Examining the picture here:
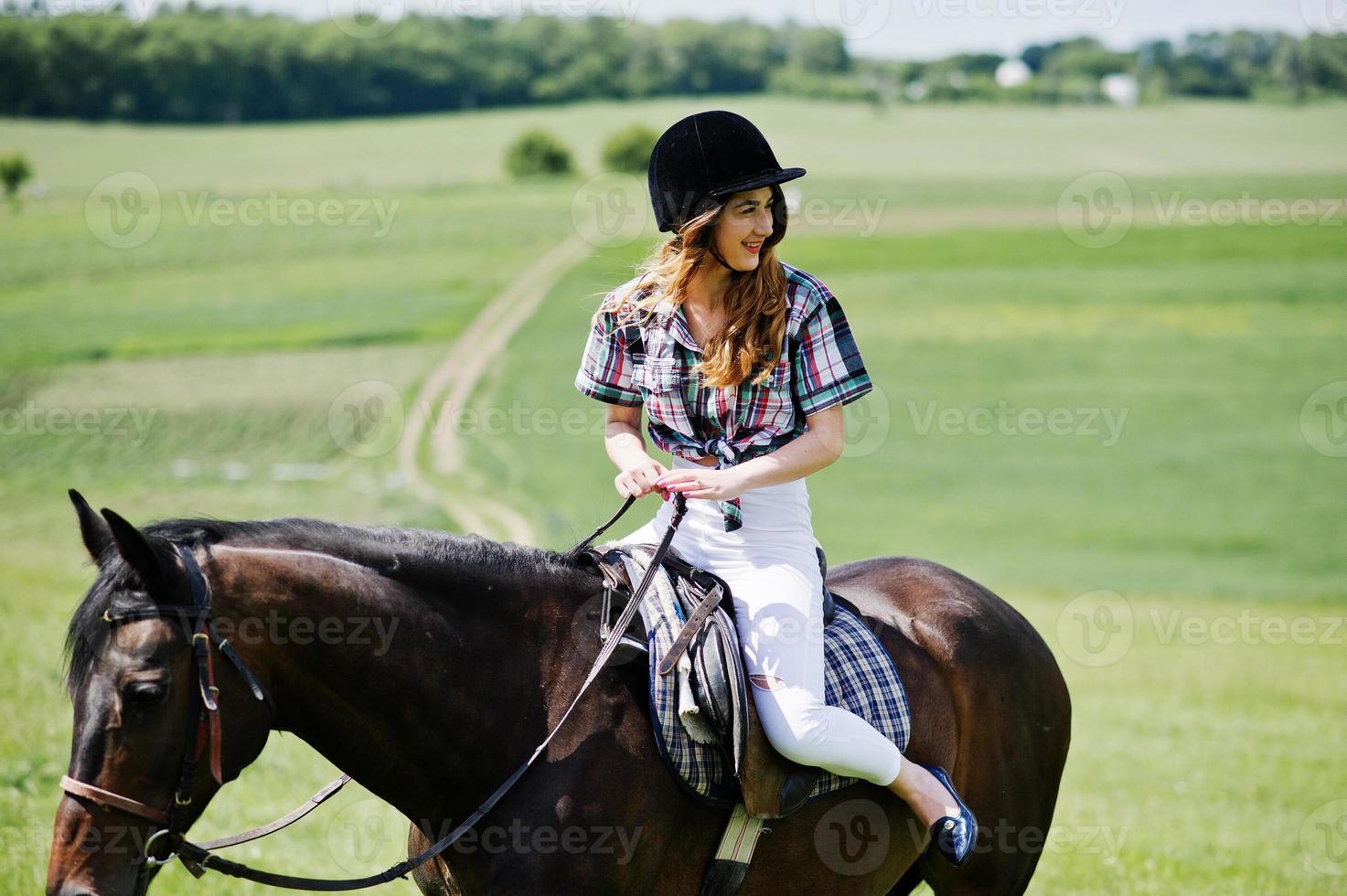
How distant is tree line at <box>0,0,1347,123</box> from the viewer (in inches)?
2281

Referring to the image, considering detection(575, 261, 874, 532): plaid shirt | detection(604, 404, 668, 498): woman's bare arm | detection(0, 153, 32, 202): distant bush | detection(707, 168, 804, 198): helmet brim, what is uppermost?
detection(0, 153, 32, 202): distant bush

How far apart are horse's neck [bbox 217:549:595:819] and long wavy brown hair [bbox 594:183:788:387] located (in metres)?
1.02

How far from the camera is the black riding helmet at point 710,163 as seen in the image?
3998 mm

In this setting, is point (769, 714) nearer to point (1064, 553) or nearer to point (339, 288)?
point (1064, 553)

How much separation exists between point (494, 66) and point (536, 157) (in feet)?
61.4

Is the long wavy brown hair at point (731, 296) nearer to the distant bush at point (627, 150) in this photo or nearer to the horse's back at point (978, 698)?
the horse's back at point (978, 698)

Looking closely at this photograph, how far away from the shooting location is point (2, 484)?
78.8 ft

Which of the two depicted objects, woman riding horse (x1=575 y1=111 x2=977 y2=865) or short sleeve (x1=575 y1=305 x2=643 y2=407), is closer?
woman riding horse (x1=575 y1=111 x2=977 y2=865)

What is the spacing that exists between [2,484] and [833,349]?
80.1 feet

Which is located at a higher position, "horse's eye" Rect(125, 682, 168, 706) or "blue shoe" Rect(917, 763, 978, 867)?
"horse's eye" Rect(125, 682, 168, 706)

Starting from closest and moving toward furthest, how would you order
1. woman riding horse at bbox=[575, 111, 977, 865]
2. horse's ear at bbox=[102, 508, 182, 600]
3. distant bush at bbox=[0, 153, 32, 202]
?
horse's ear at bbox=[102, 508, 182, 600], woman riding horse at bbox=[575, 111, 977, 865], distant bush at bbox=[0, 153, 32, 202]

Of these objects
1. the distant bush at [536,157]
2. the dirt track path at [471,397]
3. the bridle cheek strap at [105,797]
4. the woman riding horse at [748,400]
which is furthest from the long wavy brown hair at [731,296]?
the distant bush at [536,157]

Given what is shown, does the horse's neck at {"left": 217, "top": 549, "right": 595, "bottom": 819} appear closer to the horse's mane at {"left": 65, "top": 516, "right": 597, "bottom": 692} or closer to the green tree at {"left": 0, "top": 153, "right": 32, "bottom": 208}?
the horse's mane at {"left": 65, "top": 516, "right": 597, "bottom": 692}

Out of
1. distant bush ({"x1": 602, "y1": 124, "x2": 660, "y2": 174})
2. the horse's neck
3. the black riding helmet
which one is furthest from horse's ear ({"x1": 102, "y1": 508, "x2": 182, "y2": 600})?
distant bush ({"x1": 602, "y1": 124, "x2": 660, "y2": 174})
